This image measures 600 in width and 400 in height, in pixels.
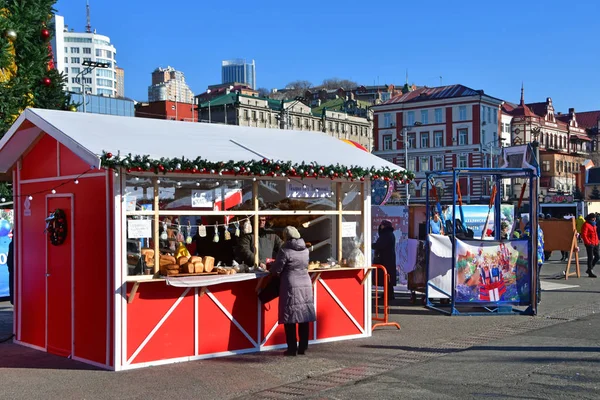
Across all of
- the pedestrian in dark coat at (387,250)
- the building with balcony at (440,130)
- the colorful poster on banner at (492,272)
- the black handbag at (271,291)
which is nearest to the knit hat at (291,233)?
the black handbag at (271,291)

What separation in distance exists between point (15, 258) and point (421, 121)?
293 feet

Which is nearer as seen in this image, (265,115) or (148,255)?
(148,255)

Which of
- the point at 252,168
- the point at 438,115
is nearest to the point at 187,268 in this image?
the point at 252,168

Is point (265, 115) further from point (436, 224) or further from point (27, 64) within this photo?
point (436, 224)

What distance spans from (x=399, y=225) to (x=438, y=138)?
3207 inches

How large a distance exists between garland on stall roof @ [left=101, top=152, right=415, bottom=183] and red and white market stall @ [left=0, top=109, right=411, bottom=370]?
18 millimetres

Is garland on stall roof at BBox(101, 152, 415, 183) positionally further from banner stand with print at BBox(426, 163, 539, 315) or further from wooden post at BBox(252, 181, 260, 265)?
banner stand with print at BBox(426, 163, 539, 315)

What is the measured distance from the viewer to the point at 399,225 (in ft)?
57.0

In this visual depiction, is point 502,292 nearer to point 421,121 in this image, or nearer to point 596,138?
point 421,121

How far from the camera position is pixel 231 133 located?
38.4ft

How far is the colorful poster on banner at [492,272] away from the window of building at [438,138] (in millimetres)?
83913

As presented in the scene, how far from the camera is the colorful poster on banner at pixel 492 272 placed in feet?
46.2

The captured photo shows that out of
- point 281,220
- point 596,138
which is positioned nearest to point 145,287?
point 281,220

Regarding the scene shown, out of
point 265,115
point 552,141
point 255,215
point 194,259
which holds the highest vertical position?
point 265,115
